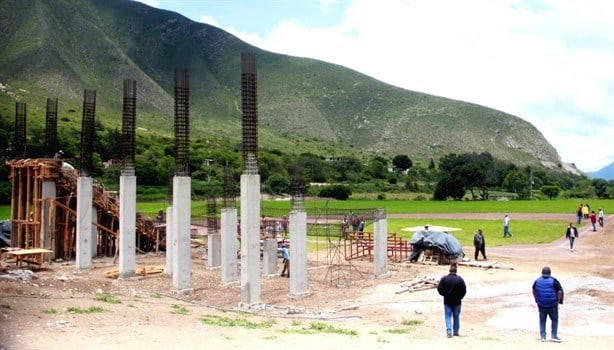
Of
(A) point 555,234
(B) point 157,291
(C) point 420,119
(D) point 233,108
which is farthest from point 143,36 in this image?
(B) point 157,291

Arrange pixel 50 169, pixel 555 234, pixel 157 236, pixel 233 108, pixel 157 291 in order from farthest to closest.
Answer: pixel 233 108 → pixel 555 234 → pixel 157 236 → pixel 50 169 → pixel 157 291

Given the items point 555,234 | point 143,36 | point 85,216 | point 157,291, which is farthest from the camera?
point 143,36

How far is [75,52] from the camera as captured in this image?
136 meters

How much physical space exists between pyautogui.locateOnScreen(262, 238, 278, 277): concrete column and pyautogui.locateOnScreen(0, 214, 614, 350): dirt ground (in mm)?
846

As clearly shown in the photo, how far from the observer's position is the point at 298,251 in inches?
810

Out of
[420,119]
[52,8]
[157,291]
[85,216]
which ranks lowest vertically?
[157,291]

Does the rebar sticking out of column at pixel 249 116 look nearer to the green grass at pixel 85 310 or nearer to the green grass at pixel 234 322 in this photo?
the green grass at pixel 234 322

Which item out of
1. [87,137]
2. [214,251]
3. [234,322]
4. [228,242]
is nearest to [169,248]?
[214,251]

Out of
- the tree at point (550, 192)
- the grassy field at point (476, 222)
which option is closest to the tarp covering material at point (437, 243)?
the grassy field at point (476, 222)

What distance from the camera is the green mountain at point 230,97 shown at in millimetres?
117062

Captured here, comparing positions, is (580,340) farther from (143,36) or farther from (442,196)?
(143,36)

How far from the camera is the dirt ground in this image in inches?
500

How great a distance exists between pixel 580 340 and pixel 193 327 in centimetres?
858

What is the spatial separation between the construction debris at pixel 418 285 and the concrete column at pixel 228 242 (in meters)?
6.37
